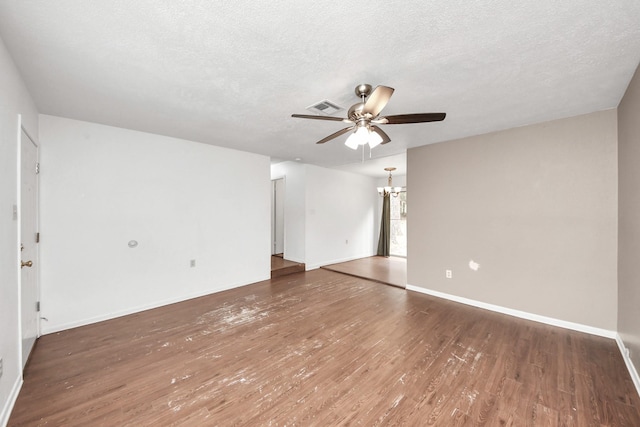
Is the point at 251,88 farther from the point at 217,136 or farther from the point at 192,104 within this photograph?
the point at 217,136

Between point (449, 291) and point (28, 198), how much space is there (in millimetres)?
5137

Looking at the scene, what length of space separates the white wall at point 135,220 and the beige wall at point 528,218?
3.19 metres

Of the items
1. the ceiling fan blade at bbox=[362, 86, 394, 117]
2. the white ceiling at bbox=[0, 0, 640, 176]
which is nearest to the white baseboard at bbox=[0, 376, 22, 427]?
the white ceiling at bbox=[0, 0, 640, 176]

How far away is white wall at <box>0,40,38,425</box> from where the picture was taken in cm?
166

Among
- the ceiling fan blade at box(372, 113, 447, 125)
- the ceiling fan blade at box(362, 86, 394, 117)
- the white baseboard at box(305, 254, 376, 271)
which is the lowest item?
the white baseboard at box(305, 254, 376, 271)

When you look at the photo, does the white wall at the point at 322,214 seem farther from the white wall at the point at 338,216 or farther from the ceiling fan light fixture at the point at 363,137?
the ceiling fan light fixture at the point at 363,137

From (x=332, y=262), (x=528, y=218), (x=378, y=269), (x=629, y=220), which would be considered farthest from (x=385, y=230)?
(x=629, y=220)

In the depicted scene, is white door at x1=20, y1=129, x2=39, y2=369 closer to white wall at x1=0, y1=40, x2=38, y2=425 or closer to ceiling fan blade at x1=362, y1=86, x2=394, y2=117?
white wall at x1=0, y1=40, x2=38, y2=425

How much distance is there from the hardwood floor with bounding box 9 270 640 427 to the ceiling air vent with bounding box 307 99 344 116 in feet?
7.80

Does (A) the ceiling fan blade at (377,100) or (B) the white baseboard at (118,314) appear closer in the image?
(A) the ceiling fan blade at (377,100)

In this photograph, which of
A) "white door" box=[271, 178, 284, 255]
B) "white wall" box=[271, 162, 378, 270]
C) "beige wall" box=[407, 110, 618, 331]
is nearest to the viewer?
"beige wall" box=[407, 110, 618, 331]

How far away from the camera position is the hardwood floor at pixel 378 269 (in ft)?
16.5

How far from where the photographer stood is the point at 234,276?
4.52 meters

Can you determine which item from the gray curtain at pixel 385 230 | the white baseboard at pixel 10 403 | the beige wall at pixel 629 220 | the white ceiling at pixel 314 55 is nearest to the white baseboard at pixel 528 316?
the beige wall at pixel 629 220
